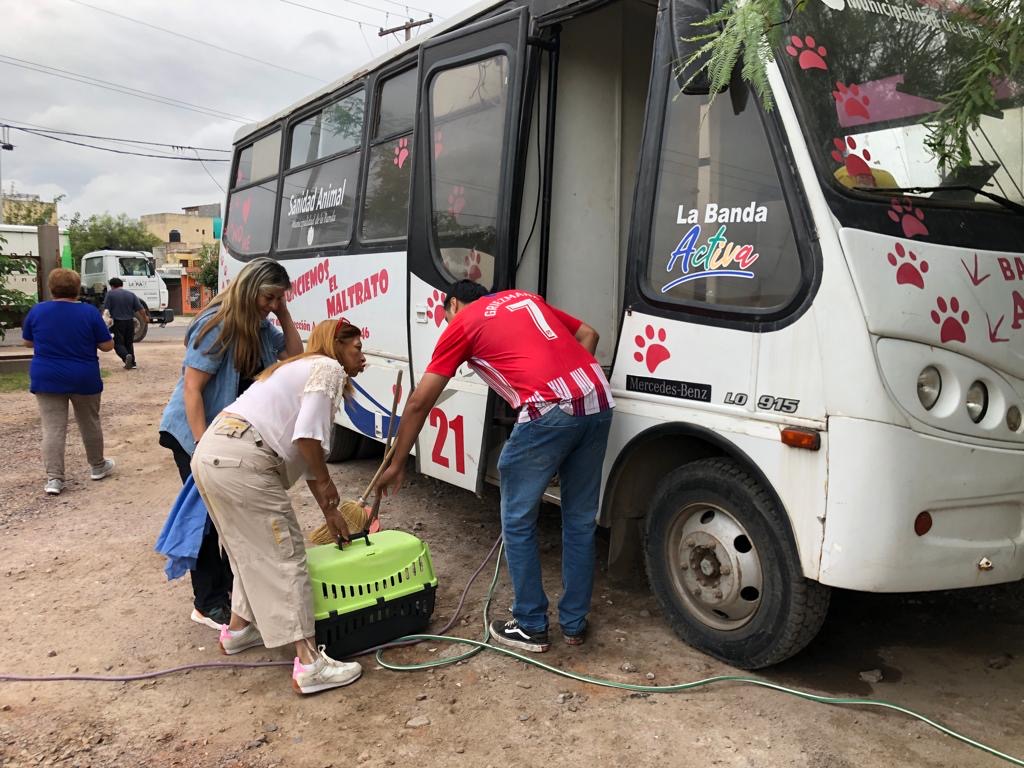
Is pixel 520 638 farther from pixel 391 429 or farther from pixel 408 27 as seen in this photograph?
pixel 408 27

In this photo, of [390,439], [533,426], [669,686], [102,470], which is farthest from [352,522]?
[102,470]

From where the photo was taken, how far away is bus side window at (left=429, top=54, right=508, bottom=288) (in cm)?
433

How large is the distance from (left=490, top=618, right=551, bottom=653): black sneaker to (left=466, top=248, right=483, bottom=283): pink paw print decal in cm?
180

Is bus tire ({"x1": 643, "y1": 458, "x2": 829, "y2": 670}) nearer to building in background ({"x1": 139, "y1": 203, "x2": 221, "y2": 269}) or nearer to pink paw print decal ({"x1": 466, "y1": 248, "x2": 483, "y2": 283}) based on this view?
pink paw print decal ({"x1": 466, "y1": 248, "x2": 483, "y2": 283})

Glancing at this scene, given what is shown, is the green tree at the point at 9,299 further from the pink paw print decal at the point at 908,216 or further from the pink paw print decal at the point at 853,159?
the pink paw print decal at the point at 908,216

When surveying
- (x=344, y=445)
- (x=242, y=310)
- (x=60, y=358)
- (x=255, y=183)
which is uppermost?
(x=255, y=183)

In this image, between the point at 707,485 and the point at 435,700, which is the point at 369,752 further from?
the point at 707,485

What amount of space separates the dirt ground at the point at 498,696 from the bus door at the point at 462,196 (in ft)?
2.75

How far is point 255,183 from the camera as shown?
308 inches

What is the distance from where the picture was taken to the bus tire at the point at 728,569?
10.1 feet

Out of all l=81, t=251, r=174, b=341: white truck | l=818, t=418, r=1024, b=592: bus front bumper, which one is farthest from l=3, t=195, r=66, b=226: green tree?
l=818, t=418, r=1024, b=592: bus front bumper

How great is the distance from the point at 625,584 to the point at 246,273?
254 centimetres

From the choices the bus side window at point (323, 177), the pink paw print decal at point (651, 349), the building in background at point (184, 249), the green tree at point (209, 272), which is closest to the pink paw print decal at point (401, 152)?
the bus side window at point (323, 177)

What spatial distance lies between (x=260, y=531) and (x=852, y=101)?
2844 millimetres
